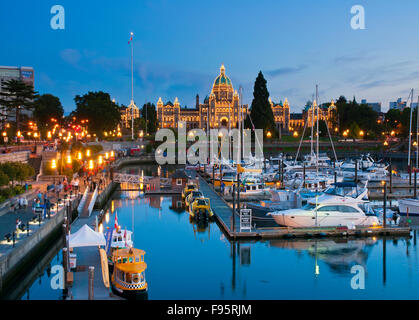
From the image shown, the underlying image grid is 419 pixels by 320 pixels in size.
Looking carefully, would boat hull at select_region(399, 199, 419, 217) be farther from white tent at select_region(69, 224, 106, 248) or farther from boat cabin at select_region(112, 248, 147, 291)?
white tent at select_region(69, 224, 106, 248)

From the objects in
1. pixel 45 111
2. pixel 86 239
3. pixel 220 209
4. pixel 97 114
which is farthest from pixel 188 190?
pixel 45 111

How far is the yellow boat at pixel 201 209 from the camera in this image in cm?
3272

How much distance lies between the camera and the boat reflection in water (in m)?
23.1

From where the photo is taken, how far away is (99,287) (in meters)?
16.7

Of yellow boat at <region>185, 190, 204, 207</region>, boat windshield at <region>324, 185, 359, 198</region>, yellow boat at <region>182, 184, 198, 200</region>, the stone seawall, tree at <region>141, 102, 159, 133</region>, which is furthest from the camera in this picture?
tree at <region>141, 102, 159, 133</region>

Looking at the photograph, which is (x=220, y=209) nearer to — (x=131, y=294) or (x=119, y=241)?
(x=119, y=241)

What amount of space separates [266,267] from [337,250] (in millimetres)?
5037

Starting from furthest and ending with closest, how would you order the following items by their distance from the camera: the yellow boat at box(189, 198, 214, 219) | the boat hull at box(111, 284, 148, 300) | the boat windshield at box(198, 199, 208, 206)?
the boat windshield at box(198, 199, 208, 206)
the yellow boat at box(189, 198, 214, 219)
the boat hull at box(111, 284, 148, 300)

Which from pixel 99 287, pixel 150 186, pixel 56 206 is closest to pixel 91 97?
pixel 150 186

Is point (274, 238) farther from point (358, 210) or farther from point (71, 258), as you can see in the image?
point (71, 258)

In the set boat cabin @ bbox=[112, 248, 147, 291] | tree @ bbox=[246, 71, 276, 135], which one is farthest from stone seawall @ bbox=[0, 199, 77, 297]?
tree @ bbox=[246, 71, 276, 135]

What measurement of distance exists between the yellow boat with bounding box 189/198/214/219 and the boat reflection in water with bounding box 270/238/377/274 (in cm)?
758

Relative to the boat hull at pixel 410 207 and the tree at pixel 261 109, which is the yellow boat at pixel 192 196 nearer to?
the boat hull at pixel 410 207
